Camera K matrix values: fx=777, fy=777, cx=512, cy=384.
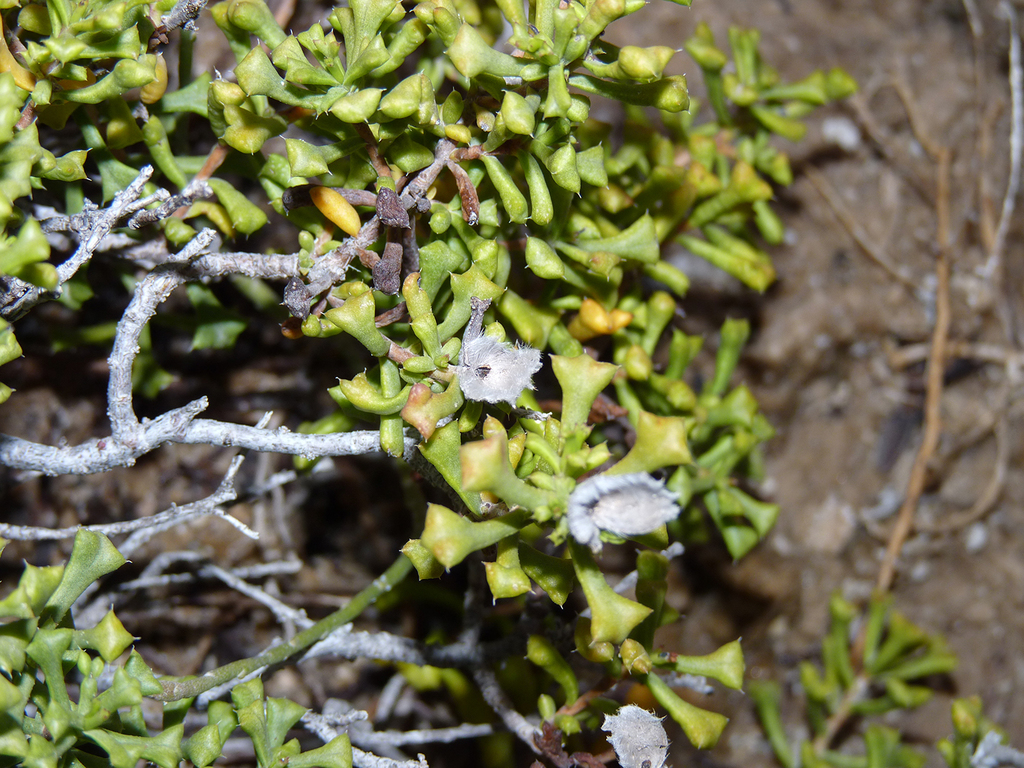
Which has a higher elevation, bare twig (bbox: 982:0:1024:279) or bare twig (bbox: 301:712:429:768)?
bare twig (bbox: 982:0:1024:279)

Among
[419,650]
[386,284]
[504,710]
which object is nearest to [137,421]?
[386,284]

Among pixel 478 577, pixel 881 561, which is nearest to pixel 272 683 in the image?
pixel 478 577

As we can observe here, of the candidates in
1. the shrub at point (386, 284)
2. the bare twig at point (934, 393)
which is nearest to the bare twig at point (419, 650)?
the shrub at point (386, 284)

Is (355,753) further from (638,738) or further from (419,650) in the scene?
(638,738)

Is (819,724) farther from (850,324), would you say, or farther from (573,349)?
(573,349)

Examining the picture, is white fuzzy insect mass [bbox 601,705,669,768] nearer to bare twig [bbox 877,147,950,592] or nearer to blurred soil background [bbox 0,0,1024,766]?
blurred soil background [bbox 0,0,1024,766]

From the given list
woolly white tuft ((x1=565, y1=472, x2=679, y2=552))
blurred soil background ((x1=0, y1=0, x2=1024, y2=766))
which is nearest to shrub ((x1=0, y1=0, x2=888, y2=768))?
woolly white tuft ((x1=565, y1=472, x2=679, y2=552))

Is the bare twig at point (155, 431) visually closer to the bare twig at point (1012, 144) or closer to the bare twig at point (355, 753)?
the bare twig at point (355, 753)
